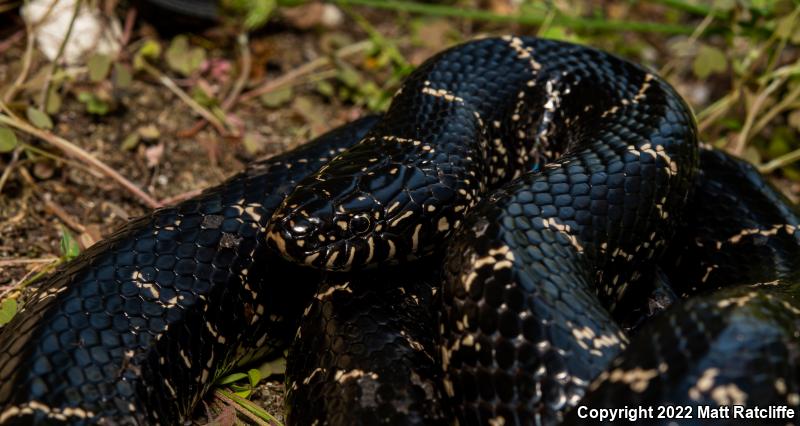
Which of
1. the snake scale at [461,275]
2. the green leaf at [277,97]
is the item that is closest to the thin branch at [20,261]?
the snake scale at [461,275]

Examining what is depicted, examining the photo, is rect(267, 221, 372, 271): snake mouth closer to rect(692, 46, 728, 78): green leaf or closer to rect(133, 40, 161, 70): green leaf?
rect(133, 40, 161, 70): green leaf

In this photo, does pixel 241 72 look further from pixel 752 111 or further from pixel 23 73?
pixel 752 111

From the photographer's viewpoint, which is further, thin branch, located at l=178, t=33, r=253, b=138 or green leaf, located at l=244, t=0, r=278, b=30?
green leaf, located at l=244, t=0, r=278, b=30

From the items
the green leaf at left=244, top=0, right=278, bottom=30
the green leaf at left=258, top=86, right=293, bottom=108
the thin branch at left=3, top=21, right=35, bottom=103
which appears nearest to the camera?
the thin branch at left=3, top=21, right=35, bottom=103

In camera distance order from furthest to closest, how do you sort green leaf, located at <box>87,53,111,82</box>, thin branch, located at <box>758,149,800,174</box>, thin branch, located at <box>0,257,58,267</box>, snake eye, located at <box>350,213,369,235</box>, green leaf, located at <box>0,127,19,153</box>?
1. thin branch, located at <box>758,149,800,174</box>
2. green leaf, located at <box>87,53,111,82</box>
3. green leaf, located at <box>0,127,19,153</box>
4. thin branch, located at <box>0,257,58,267</box>
5. snake eye, located at <box>350,213,369,235</box>

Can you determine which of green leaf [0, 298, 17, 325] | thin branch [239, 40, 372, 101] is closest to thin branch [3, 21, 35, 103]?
thin branch [239, 40, 372, 101]

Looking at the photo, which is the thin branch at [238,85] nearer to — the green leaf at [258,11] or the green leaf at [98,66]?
the green leaf at [258,11]

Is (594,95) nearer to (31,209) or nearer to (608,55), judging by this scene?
(608,55)

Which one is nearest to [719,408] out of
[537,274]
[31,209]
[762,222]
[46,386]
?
[537,274]
